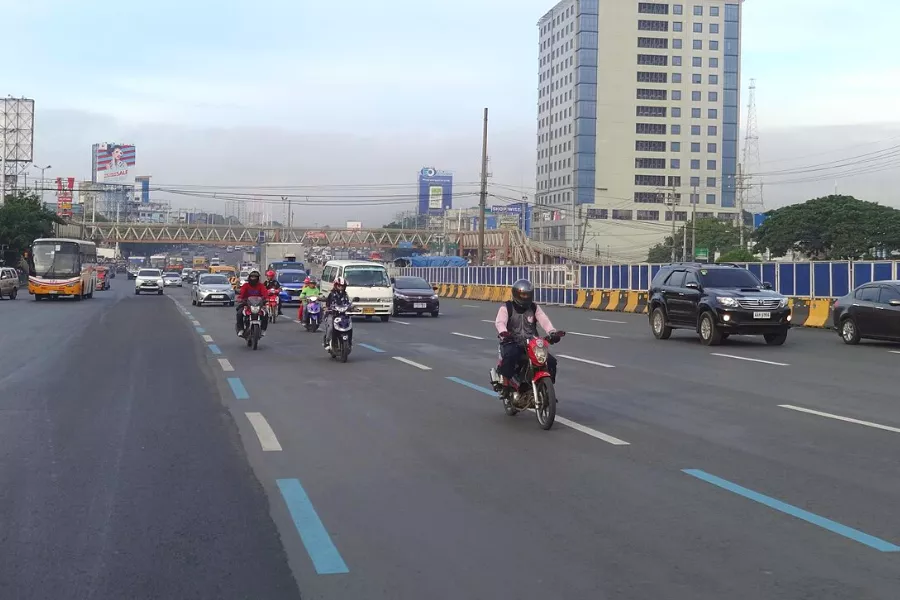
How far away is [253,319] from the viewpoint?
20359mm

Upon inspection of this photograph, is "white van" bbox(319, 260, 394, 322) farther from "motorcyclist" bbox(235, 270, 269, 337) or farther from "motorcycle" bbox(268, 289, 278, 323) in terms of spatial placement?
"motorcyclist" bbox(235, 270, 269, 337)

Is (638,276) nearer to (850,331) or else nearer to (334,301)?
(850,331)

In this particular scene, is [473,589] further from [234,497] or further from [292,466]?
[292,466]

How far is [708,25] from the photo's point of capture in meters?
128

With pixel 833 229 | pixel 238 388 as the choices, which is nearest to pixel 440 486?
pixel 238 388

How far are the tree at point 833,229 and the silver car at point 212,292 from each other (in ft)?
182

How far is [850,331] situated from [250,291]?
43.3 feet

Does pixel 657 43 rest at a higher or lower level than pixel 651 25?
lower

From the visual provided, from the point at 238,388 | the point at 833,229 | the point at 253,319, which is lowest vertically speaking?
the point at 238,388

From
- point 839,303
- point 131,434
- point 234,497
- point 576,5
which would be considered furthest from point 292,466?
point 576,5

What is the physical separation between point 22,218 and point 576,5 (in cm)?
7561

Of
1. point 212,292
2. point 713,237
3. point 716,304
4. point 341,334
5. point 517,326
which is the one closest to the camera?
point 517,326

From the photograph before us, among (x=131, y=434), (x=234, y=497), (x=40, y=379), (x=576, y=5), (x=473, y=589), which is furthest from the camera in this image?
(x=576, y=5)

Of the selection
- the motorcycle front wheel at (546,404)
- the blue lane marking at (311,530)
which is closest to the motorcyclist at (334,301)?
the motorcycle front wheel at (546,404)
